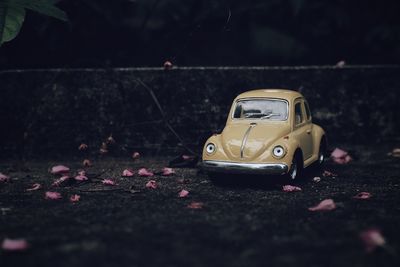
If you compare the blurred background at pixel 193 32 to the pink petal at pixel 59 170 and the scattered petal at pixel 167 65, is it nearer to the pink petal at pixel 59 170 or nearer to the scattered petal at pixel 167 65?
the scattered petal at pixel 167 65

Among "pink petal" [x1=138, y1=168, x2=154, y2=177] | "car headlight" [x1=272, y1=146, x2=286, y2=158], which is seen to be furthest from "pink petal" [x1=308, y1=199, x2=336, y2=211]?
"pink petal" [x1=138, y1=168, x2=154, y2=177]

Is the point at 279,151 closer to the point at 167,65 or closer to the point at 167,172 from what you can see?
the point at 167,172

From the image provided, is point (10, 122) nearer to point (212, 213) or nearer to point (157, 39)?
point (157, 39)

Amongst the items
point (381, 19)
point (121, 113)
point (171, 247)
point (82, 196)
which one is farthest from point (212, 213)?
point (381, 19)

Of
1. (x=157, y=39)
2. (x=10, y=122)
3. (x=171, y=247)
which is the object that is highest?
(x=157, y=39)

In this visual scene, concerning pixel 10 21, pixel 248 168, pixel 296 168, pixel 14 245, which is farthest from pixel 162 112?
pixel 14 245
